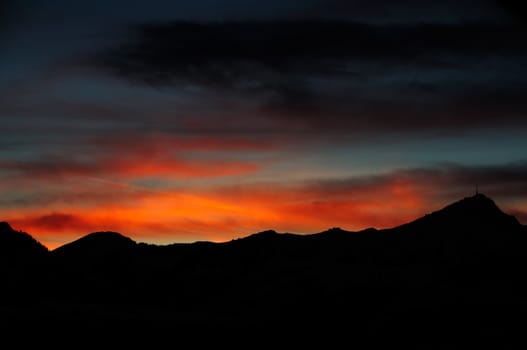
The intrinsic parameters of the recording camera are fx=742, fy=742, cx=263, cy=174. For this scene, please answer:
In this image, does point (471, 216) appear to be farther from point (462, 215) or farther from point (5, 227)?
point (5, 227)

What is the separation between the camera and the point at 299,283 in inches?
1874

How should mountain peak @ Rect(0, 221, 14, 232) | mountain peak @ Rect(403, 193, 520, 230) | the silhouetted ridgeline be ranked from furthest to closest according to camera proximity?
1. mountain peak @ Rect(403, 193, 520, 230)
2. mountain peak @ Rect(0, 221, 14, 232)
3. the silhouetted ridgeline

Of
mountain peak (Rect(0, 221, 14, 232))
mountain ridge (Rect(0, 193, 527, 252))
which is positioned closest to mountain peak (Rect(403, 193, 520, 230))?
Answer: mountain ridge (Rect(0, 193, 527, 252))

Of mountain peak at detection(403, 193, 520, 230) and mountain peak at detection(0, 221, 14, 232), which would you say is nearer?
mountain peak at detection(0, 221, 14, 232)

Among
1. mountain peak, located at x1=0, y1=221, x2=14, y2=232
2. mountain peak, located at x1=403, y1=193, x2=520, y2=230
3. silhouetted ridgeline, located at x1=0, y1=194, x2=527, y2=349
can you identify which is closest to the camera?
silhouetted ridgeline, located at x1=0, y1=194, x2=527, y2=349

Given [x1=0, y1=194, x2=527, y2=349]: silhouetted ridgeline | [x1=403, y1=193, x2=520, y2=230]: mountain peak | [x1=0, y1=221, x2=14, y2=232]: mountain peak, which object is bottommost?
[x1=0, y1=194, x2=527, y2=349]: silhouetted ridgeline

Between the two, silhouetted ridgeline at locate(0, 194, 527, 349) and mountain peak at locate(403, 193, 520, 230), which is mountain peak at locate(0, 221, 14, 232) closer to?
silhouetted ridgeline at locate(0, 194, 527, 349)

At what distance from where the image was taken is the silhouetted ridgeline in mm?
34406

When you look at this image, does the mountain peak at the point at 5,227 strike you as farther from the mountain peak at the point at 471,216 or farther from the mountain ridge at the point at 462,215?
the mountain peak at the point at 471,216

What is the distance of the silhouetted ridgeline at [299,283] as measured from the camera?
34406 millimetres

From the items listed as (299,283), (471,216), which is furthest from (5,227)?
(471,216)

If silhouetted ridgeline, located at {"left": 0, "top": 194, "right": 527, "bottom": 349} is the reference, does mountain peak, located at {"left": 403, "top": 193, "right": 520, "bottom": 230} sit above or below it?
above

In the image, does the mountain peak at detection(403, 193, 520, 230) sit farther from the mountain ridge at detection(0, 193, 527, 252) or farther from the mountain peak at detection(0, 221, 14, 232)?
the mountain peak at detection(0, 221, 14, 232)

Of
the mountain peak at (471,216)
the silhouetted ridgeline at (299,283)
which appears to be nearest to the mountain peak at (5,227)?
the silhouetted ridgeline at (299,283)
